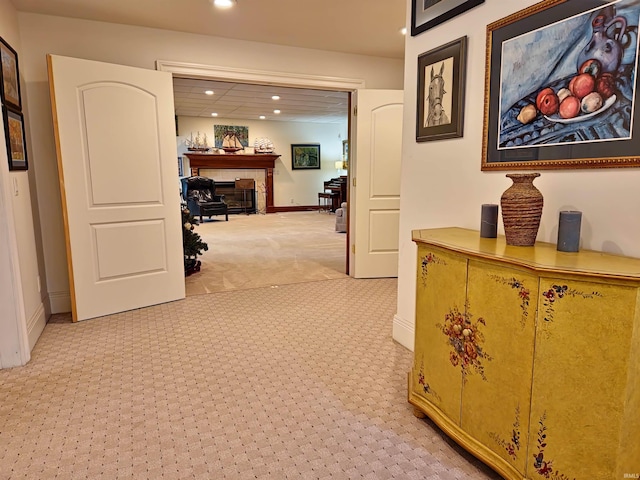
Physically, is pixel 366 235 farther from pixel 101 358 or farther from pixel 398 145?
pixel 101 358

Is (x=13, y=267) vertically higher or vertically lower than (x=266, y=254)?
higher

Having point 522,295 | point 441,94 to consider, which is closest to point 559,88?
point 441,94

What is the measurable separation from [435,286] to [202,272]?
346cm

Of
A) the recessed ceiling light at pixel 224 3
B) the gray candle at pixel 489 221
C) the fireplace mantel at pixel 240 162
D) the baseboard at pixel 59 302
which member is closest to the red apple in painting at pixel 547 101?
the gray candle at pixel 489 221

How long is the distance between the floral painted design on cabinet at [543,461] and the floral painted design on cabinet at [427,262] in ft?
2.17

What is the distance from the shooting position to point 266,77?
3.83 m

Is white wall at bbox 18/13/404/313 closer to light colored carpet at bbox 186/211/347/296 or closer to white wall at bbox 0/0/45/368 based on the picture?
white wall at bbox 0/0/45/368

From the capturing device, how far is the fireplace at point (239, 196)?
10.9 metres

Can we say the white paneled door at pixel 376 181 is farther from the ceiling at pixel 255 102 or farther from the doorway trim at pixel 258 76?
the ceiling at pixel 255 102

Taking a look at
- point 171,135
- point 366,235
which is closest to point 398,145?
point 366,235

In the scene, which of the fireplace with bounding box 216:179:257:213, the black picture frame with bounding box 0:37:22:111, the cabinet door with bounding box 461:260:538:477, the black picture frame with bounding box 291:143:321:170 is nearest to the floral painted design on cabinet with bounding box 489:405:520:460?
the cabinet door with bounding box 461:260:538:477

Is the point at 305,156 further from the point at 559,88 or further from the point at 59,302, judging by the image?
the point at 559,88

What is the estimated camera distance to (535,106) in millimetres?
1675

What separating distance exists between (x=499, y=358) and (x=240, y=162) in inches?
385
